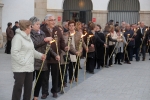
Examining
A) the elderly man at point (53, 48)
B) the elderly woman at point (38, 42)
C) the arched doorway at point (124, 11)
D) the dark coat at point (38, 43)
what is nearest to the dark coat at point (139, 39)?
the arched doorway at point (124, 11)

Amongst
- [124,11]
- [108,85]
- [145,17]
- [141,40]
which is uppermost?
[124,11]

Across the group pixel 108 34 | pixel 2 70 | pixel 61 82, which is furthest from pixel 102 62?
pixel 61 82

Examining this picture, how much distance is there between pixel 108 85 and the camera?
1278cm

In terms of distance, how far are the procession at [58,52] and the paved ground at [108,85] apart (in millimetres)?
283

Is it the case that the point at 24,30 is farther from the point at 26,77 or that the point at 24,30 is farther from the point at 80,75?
the point at 80,75

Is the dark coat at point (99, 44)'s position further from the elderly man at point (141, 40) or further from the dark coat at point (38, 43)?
the dark coat at point (38, 43)

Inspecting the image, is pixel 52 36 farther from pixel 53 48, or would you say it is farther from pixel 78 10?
pixel 78 10

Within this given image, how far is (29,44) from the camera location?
332 inches

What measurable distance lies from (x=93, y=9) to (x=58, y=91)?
18925mm

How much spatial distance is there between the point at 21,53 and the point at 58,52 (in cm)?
241

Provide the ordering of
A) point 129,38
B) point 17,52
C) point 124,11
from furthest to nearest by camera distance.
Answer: point 124,11, point 129,38, point 17,52

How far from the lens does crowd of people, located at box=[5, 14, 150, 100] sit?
27.4 ft

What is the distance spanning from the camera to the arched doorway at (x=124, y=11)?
30031mm

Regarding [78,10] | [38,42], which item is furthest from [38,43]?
[78,10]
